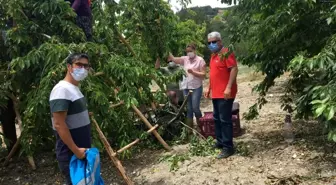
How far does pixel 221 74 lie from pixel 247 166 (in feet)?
3.65

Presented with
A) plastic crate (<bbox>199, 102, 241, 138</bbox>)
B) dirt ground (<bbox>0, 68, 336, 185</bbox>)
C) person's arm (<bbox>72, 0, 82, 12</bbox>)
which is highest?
person's arm (<bbox>72, 0, 82, 12</bbox>)

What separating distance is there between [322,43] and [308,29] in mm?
310

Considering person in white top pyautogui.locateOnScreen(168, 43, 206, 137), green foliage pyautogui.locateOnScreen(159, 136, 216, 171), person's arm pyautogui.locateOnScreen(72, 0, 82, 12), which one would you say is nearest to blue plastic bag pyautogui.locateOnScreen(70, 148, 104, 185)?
green foliage pyautogui.locateOnScreen(159, 136, 216, 171)

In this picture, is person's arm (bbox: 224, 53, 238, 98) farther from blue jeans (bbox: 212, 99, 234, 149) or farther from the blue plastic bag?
the blue plastic bag

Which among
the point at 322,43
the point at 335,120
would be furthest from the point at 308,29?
the point at 335,120

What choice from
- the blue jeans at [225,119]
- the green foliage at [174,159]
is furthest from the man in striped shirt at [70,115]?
the blue jeans at [225,119]

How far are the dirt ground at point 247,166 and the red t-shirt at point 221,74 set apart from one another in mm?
803

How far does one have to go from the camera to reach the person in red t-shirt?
456 cm

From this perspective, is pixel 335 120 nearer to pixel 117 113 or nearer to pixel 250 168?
pixel 250 168

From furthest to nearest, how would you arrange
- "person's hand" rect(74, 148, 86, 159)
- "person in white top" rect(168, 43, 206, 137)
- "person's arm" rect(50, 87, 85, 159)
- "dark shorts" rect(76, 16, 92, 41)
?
"person in white top" rect(168, 43, 206, 137), "dark shorts" rect(76, 16, 92, 41), "person's hand" rect(74, 148, 86, 159), "person's arm" rect(50, 87, 85, 159)

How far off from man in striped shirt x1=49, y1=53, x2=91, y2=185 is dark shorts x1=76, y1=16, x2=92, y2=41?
234 cm

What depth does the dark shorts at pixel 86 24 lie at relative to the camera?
5317 millimetres

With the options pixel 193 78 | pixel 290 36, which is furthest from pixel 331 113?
pixel 193 78

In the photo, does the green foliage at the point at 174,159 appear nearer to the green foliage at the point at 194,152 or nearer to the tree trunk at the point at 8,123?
the green foliage at the point at 194,152
